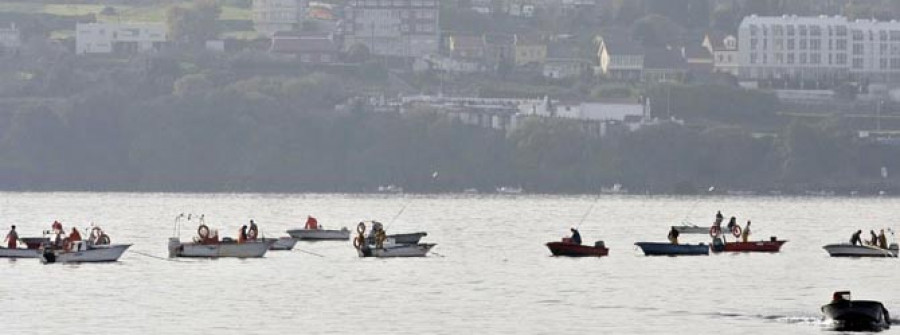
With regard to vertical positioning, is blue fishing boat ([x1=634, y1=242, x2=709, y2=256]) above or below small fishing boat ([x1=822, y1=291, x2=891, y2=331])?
below

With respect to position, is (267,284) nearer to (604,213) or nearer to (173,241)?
(173,241)

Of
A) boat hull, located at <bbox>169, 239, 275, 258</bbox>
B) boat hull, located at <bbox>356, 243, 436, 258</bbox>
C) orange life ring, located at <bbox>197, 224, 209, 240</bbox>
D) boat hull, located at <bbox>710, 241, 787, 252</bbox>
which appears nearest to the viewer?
orange life ring, located at <bbox>197, 224, 209, 240</bbox>

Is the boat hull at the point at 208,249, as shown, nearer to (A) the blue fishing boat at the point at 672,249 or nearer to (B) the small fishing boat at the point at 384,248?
(B) the small fishing boat at the point at 384,248

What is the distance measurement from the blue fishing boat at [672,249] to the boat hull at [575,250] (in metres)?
2.73

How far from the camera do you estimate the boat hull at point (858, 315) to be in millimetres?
89812

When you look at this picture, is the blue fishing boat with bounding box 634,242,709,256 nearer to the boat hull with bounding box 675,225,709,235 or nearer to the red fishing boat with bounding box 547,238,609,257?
the red fishing boat with bounding box 547,238,609,257

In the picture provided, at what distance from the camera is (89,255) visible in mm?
118062

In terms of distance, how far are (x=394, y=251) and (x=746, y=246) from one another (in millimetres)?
15200

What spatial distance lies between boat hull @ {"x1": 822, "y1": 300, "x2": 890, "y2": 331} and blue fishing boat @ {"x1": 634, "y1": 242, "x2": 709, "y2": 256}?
36.6 meters

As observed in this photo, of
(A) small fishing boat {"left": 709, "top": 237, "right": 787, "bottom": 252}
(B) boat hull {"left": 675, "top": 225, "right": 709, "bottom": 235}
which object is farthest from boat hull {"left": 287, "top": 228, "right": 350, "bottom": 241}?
(A) small fishing boat {"left": 709, "top": 237, "right": 787, "bottom": 252}

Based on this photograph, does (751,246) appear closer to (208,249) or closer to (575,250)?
(575,250)

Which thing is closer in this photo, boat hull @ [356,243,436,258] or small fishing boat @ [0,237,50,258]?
small fishing boat @ [0,237,50,258]

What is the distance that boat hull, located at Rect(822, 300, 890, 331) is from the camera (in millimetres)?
89812

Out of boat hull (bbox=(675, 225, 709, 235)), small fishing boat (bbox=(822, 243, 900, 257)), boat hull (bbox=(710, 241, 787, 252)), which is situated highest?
small fishing boat (bbox=(822, 243, 900, 257))
